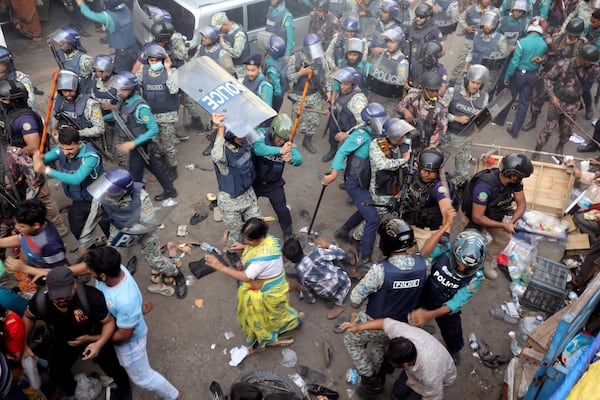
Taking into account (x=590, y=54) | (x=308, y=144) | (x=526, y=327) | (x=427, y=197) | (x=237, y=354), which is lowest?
(x=237, y=354)

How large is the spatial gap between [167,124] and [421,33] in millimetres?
4884

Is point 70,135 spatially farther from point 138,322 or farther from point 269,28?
point 269,28

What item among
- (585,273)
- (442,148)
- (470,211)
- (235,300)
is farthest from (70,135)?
(585,273)

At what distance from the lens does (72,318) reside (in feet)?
11.8

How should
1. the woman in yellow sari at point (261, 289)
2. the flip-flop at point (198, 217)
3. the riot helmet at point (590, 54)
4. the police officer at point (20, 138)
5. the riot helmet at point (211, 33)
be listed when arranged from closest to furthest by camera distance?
the woman in yellow sari at point (261, 289) → the police officer at point (20, 138) → the flip-flop at point (198, 217) → the riot helmet at point (590, 54) → the riot helmet at point (211, 33)

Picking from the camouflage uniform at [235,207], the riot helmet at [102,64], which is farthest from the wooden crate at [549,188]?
the riot helmet at [102,64]

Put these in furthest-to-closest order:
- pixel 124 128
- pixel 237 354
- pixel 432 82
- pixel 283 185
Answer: pixel 432 82 < pixel 124 128 < pixel 283 185 < pixel 237 354

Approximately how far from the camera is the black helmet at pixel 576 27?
8.12 m

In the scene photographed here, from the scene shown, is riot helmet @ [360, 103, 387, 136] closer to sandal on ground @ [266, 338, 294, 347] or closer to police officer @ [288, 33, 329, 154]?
police officer @ [288, 33, 329, 154]

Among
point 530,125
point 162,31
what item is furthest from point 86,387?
point 530,125

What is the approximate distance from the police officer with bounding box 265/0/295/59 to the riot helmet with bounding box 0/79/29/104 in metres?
4.60

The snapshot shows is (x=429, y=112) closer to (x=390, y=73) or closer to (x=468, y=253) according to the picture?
(x=390, y=73)

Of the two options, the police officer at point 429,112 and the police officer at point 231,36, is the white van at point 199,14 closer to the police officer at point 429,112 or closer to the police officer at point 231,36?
the police officer at point 231,36

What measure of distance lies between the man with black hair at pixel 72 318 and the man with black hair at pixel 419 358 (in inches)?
87.1
